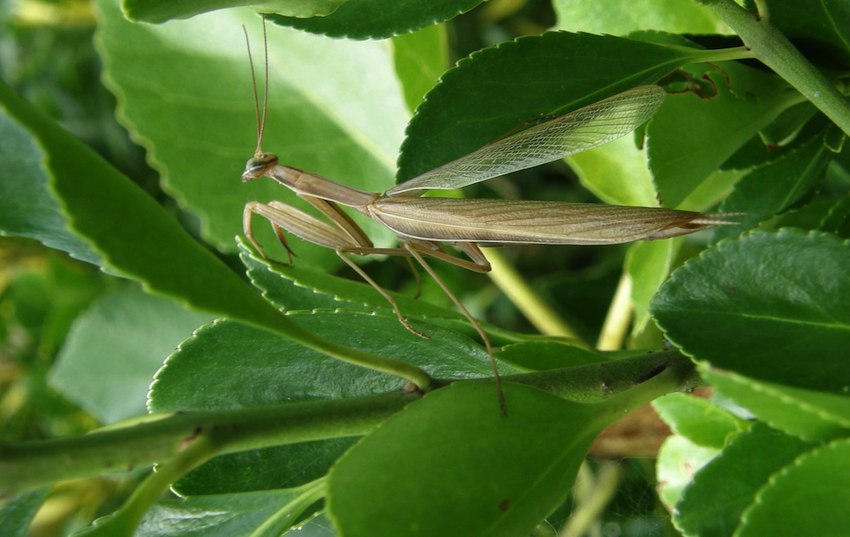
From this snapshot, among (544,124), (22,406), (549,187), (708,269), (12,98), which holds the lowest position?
(22,406)

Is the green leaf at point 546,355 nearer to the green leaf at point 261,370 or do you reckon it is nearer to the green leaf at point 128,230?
the green leaf at point 261,370

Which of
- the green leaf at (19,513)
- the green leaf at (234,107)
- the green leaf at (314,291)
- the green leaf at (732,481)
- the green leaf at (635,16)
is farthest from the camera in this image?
the green leaf at (234,107)

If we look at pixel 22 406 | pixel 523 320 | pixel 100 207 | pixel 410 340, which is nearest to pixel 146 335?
pixel 22 406

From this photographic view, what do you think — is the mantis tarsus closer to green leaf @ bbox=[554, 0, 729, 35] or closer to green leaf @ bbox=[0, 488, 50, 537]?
green leaf @ bbox=[554, 0, 729, 35]

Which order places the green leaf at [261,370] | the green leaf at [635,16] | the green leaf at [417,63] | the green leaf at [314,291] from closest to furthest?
the green leaf at [261,370]
the green leaf at [314,291]
the green leaf at [635,16]
the green leaf at [417,63]

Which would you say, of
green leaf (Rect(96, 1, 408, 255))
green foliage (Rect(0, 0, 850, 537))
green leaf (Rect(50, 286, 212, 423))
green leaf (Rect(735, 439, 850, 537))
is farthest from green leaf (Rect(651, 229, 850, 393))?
green leaf (Rect(50, 286, 212, 423))

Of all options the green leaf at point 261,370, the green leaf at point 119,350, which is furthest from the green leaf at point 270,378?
the green leaf at point 119,350

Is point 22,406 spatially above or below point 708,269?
below

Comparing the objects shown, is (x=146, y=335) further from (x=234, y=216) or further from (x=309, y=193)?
(x=309, y=193)

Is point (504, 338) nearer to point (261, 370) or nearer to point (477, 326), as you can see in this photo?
→ point (477, 326)
